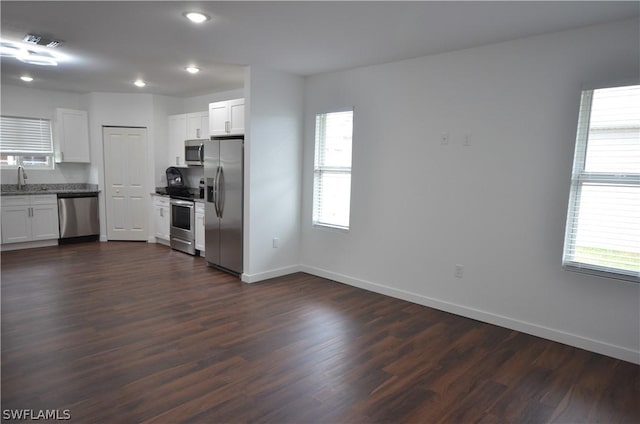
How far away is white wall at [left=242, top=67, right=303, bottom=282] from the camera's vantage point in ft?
15.3

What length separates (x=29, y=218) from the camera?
621 centimetres

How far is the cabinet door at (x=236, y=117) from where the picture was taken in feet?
15.8

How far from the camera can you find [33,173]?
6672 millimetres

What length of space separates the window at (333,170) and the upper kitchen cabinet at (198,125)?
7.21 ft

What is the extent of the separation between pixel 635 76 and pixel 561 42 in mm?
617

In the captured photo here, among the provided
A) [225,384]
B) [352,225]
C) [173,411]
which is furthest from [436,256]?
[173,411]

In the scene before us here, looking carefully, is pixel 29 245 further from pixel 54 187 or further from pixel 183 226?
pixel 183 226

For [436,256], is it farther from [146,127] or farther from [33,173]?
[33,173]

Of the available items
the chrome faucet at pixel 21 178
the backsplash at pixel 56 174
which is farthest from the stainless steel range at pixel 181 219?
the chrome faucet at pixel 21 178

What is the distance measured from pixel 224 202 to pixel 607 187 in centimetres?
408

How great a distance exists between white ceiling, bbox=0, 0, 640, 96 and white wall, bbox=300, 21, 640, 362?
0.28 metres

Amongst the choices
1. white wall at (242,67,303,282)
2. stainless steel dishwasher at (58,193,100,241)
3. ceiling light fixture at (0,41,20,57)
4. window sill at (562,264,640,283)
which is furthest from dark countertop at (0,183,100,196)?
window sill at (562,264,640,283)

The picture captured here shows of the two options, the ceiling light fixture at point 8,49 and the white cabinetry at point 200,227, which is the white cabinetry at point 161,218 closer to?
the white cabinetry at point 200,227

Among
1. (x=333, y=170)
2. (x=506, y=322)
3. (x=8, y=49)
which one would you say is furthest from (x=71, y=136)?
(x=506, y=322)
